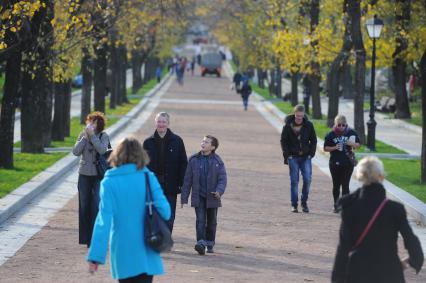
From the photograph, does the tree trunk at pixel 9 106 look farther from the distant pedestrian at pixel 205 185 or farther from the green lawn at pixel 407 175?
the distant pedestrian at pixel 205 185

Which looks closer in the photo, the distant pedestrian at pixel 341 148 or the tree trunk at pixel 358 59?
the distant pedestrian at pixel 341 148

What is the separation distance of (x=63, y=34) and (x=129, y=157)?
1879cm

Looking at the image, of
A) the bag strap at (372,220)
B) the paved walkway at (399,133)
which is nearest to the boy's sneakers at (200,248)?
the bag strap at (372,220)

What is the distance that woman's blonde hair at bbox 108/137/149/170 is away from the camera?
844cm

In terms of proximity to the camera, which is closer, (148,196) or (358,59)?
(148,196)

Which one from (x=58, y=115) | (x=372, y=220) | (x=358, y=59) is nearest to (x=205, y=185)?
(x=372, y=220)

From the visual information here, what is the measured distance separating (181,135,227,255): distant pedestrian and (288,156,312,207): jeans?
436 cm

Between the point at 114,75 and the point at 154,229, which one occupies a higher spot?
the point at 114,75

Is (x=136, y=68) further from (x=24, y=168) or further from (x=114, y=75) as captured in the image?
(x=24, y=168)

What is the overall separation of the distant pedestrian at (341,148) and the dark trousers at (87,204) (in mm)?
4975

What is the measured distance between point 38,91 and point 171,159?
1393 cm

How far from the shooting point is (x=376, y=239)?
8.18m

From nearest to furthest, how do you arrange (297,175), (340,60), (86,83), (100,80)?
(297,175) < (340,60) < (86,83) < (100,80)

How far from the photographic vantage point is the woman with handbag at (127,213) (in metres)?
8.44
